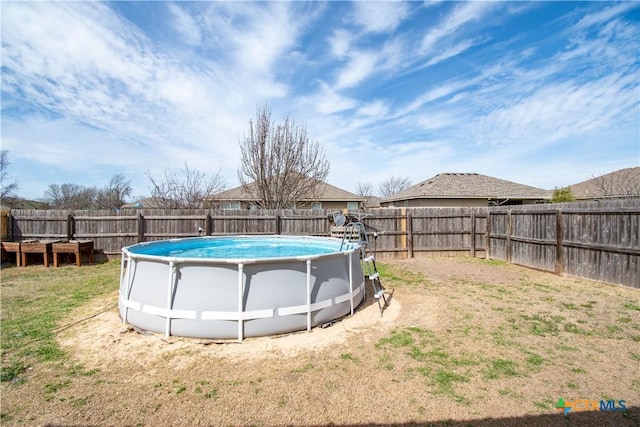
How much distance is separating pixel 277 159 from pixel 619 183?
2180cm

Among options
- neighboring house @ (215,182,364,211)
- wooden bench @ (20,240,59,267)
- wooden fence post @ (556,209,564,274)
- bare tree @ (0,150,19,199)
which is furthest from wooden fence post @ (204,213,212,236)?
bare tree @ (0,150,19,199)

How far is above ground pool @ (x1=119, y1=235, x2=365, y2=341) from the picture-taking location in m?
3.93

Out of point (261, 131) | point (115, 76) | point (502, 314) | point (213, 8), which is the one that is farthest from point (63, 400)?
point (261, 131)

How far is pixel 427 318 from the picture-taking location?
4914 mm

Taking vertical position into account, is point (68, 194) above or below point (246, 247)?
above

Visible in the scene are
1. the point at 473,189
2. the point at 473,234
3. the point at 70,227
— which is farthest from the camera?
the point at 473,189

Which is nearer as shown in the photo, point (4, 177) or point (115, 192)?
point (4, 177)

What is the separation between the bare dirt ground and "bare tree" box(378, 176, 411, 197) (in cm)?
4592

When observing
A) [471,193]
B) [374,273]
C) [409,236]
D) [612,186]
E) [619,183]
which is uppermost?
[619,183]

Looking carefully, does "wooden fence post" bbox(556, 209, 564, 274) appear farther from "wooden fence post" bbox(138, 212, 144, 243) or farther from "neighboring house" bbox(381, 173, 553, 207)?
"wooden fence post" bbox(138, 212, 144, 243)

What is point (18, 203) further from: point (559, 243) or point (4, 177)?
point (559, 243)

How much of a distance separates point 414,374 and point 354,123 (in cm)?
1532

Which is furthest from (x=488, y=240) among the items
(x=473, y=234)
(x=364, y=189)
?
(x=364, y=189)

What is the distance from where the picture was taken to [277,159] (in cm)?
1390
